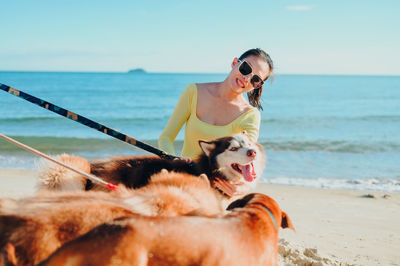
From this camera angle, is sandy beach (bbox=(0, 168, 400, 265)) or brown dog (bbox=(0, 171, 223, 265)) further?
sandy beach (bbox=(0, 168, 400, 265))

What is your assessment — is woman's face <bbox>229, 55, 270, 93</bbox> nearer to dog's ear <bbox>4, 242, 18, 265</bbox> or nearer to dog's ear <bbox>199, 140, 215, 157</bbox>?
dog's ear <bbox>199, 140, 215, 157</bbox>

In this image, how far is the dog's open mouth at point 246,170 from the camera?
356 centimetres

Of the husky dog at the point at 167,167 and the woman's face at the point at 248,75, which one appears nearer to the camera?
the husky dog at the point at 167,167

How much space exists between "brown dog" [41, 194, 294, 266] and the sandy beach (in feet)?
4.89

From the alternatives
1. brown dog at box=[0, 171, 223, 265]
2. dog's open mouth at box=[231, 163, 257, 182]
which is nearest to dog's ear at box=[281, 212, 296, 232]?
brown dog at box=[0, 171, 223, 265]

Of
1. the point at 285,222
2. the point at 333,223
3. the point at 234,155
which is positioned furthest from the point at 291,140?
the point at 285,222

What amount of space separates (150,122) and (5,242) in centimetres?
2134

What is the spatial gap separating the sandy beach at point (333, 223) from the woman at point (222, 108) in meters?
1.53

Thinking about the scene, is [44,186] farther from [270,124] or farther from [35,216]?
[270,124]

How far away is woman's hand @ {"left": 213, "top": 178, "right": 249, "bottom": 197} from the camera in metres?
3.41

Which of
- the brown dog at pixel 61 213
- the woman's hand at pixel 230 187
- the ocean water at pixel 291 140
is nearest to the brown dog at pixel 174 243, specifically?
the brown dog at pixel 61 213

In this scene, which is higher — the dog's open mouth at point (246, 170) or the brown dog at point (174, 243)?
the dog's open mouth at point (246, 170)

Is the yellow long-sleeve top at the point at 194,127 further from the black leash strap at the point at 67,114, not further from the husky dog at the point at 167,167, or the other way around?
the black leash strap at the point at 67,114

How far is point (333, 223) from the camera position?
6559 millimetres
